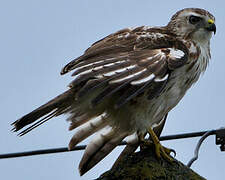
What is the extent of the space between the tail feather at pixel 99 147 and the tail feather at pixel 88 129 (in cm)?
10

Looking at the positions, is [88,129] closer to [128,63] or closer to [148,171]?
[128,63]

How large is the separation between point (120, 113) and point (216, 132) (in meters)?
1.00

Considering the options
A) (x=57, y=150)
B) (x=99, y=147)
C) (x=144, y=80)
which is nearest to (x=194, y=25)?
(x=144, y=80)

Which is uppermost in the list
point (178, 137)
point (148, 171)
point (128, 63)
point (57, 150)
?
point (128, 63)

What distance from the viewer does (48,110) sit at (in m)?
5.54

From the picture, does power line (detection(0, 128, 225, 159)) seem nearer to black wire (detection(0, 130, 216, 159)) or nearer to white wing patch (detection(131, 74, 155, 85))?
black wire (detection(0, 130, 216, 159))

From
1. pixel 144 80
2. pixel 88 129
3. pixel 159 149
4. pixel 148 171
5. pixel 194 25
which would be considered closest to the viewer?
pixel 148 171

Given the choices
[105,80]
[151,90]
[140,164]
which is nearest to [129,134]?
[151,90]

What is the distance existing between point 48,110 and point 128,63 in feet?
3.02

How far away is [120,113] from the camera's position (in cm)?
614

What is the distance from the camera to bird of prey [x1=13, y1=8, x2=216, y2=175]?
18.0 ft

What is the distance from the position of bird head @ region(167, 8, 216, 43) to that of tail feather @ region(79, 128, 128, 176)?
1.42 metres

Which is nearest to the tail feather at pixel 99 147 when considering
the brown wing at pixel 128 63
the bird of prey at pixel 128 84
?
the bird of prey at pixel 128 84

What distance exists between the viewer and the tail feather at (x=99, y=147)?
6016mm
